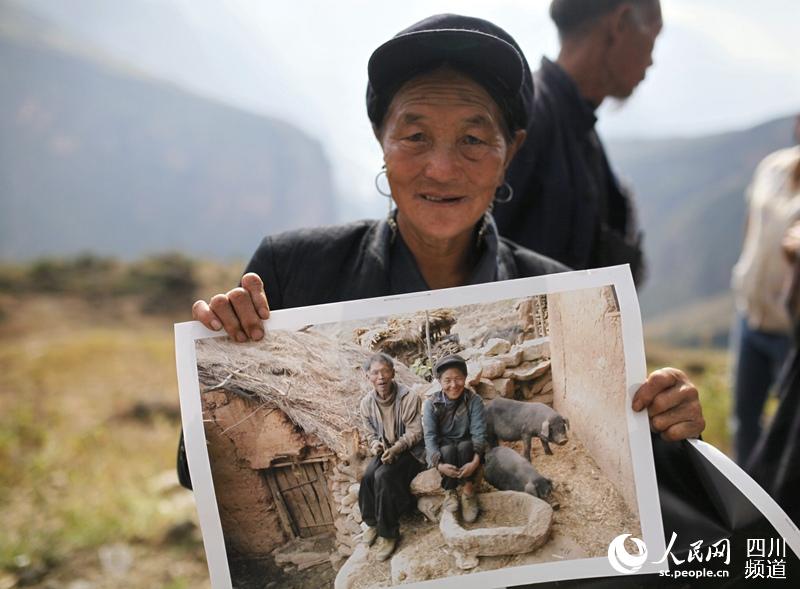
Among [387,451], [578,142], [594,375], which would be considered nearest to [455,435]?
[387,451]

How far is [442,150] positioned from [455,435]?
1.95 feet

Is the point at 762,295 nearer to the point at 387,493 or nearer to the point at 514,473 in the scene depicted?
the point at 514,473

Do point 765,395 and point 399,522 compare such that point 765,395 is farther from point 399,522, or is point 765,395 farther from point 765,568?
point 399,522

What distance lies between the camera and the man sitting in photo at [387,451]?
3.41 ft

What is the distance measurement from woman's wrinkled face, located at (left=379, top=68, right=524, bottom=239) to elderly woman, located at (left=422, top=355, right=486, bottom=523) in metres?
0.39

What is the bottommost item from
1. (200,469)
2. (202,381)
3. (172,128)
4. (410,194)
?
(200,469)

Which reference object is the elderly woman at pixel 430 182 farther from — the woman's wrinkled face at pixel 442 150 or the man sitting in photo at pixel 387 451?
the man sitting in photo at pixel 387 451

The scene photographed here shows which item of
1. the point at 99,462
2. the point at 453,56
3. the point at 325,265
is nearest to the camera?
the point at 453,56

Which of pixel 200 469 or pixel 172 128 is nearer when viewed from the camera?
pixel 200 469

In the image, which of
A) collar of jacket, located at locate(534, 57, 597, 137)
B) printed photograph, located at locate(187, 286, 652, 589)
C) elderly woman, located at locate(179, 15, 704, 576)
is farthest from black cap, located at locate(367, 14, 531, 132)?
collar of jacket, located at locate(534, 57, 597, 137)

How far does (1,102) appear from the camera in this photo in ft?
44.4

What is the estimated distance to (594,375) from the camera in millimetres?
1103

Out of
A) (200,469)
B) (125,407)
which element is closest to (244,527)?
(200,469)

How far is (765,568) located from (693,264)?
7712mm
